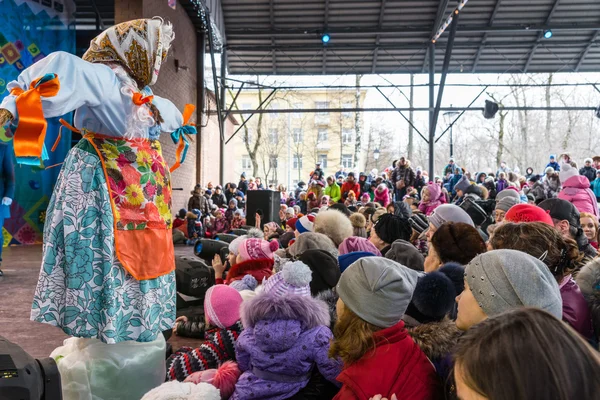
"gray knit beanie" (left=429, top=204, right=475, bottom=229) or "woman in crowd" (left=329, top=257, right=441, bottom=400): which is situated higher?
"gray knit beanie" (left=429, top=204, right=475, bottom=229)

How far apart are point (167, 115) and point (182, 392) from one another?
1.29 metres

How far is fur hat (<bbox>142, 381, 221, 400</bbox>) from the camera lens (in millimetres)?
1924

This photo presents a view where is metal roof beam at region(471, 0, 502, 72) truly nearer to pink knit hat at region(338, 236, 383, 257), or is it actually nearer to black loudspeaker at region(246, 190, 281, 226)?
black loudspeaker at region(246, 190, 281, 226)

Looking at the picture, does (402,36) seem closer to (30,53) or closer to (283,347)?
(30,53)

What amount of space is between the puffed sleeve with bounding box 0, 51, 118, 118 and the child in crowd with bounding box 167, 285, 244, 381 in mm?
1109

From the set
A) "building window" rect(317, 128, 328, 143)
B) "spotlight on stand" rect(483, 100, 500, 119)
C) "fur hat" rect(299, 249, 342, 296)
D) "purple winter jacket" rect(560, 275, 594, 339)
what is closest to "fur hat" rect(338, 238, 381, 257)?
"fur hat" rect(299, 249, 342, 296)

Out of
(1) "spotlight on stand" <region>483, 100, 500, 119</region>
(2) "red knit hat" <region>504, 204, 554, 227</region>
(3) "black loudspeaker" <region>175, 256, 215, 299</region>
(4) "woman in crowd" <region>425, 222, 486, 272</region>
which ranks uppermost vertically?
(1) "spotlight on stand" <region>483, 100, 500, 119</region>

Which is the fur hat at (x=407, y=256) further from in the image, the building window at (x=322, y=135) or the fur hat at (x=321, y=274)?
the building window at (x=322, y=135)

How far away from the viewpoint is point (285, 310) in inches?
85.0

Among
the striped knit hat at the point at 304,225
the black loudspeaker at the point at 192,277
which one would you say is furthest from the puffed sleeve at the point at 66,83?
the striped knit hat at the point at 304,225

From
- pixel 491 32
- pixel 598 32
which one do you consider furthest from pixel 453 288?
pixel 598 32

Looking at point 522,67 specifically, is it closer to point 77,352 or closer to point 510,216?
point 510,216

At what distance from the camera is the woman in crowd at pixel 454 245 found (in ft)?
9.37

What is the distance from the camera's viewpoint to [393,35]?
13.8 m
